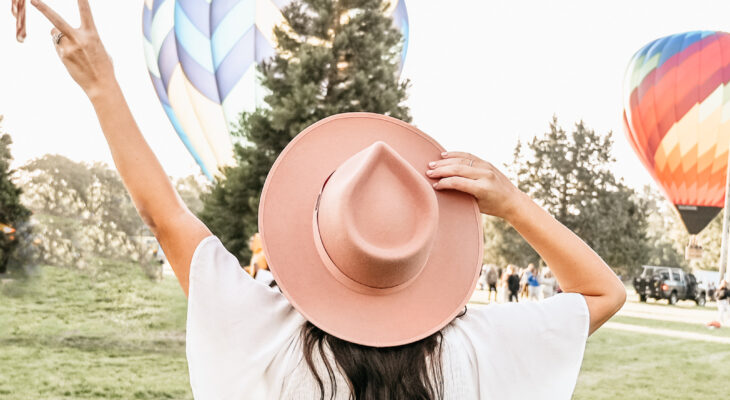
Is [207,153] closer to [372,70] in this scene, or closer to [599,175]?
[372,70]

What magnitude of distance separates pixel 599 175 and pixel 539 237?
1882 inches

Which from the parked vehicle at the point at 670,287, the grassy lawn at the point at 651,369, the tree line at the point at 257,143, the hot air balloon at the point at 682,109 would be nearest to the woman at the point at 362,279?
the grassy lawn at the point at 651,369

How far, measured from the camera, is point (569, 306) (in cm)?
118

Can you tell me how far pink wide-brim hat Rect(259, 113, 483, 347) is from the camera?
1.10 m

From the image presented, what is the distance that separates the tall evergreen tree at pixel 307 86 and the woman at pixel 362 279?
13.3 metres

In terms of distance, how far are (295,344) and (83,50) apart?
534mm

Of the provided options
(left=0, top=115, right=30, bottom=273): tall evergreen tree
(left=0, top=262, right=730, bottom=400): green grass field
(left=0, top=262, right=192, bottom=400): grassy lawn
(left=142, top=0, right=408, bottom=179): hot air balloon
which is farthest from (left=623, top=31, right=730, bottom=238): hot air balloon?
(left=0, top=115, right=30, bottom=273): tall evergreen tree

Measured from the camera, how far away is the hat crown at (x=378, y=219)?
109cm

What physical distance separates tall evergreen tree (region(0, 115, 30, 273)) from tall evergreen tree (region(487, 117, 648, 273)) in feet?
119

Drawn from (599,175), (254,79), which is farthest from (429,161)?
(599,175)

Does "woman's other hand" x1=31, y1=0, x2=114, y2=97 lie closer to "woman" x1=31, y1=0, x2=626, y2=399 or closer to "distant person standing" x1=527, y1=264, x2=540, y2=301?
"woman" x1=31, y1=0, x2=626, y2=399

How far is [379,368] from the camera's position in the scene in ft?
3.60

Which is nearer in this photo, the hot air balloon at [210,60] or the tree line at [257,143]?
the tree line at [257,143]

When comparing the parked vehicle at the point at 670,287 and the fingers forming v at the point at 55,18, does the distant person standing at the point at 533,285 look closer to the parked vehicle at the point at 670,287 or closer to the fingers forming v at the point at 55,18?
the parked vehicle at the point at 670,287
